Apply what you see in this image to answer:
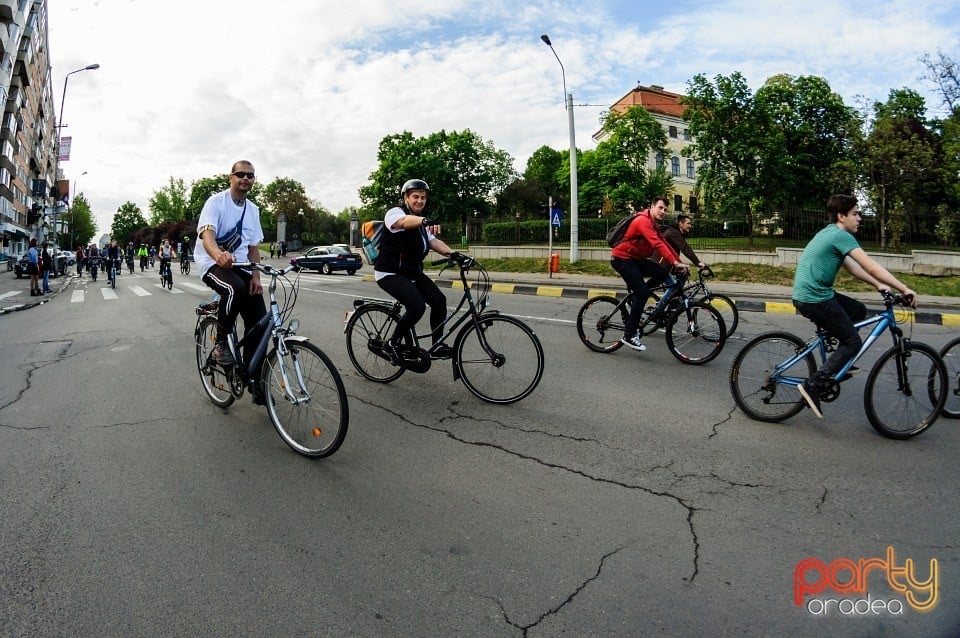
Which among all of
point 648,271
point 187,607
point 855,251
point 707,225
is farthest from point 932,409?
point 707,225

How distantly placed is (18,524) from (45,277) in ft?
68.8

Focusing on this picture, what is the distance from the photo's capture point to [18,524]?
303 cm

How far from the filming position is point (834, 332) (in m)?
4.49

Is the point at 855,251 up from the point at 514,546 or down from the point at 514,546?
up

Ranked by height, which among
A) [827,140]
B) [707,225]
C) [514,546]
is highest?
[827,140]

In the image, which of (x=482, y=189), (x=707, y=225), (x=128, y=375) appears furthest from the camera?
(x=482, y=189)

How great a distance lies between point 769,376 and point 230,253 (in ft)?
14.7

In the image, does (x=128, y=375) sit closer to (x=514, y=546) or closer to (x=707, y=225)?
(x=514, y=546)

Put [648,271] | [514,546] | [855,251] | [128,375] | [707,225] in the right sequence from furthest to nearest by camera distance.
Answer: [707,225] → [648,271] → [128,375] → [855,251] → [514,546]

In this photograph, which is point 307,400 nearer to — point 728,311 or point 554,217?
point 728,311

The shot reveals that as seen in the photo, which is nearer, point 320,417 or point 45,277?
point 320,417

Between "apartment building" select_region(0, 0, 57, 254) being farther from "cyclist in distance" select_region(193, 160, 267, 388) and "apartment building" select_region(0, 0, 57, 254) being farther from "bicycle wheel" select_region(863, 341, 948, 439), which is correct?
"bicycle wheel" select_region(863, 341, 948, 439)

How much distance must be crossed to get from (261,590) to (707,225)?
25071 millimetres

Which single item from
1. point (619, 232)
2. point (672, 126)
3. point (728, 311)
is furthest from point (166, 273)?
point (672, 126)
